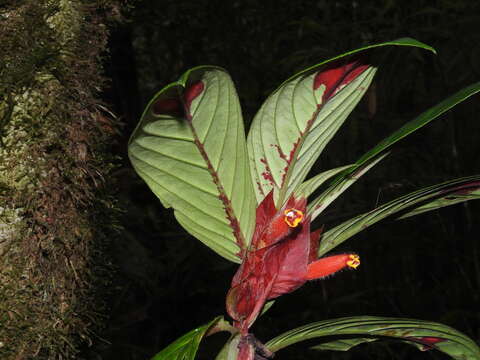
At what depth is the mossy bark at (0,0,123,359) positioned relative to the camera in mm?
653

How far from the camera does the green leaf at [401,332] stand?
1.91ft

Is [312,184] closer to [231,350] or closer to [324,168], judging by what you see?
[231,350]

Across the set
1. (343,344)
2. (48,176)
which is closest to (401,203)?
(343,344)

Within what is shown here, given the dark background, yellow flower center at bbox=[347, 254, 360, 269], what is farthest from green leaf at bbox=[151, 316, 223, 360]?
the dark background

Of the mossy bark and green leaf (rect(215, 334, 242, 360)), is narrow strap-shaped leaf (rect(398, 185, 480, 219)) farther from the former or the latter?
the mossy bark

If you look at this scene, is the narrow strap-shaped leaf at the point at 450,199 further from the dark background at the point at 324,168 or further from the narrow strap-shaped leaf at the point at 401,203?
the dark background at the point at 324,168

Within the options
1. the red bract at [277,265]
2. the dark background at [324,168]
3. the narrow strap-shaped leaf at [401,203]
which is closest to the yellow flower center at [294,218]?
the red bract at [277,265]

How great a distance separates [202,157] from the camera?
561 millimetres

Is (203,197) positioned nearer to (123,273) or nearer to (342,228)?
(342,228)

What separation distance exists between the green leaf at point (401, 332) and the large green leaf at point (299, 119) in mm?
149

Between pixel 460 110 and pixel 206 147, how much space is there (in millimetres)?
3039

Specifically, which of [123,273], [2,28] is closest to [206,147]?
[2,28]

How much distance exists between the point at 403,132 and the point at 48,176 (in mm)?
429

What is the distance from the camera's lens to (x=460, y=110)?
3252 mm
